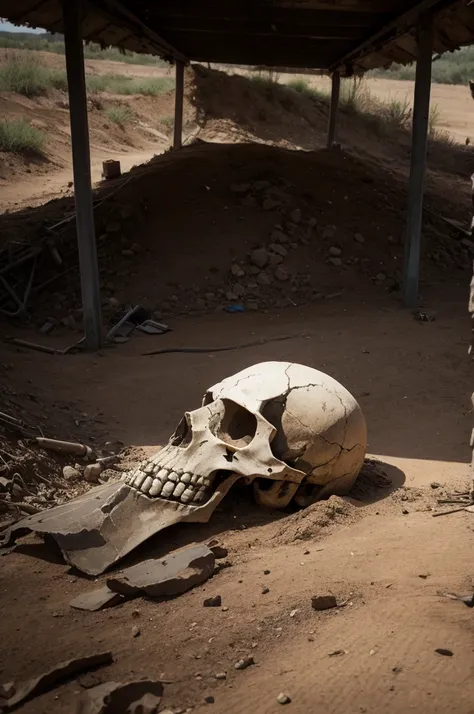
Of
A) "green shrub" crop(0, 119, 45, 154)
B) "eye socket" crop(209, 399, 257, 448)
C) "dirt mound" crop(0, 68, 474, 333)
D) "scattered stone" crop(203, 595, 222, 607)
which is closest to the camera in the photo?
"scattered stone" crop(203, 595, 222, 607)

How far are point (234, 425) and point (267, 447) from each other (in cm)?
43

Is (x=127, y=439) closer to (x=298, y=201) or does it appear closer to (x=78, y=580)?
(x=78, y=580)

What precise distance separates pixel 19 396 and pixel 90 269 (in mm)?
2464

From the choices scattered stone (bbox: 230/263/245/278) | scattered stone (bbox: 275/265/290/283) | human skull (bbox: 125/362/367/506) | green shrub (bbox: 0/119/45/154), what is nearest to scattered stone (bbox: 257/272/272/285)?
scattered stone (bbox: 275/265/290/283)

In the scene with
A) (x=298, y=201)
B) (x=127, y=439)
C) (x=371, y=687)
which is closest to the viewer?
(x=371, y=687)

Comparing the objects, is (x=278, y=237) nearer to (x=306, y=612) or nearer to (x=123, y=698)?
(x=306, y=612)

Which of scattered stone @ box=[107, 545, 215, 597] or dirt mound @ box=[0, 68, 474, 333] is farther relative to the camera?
dirt mound @ box=[0, 68, 474, 333]

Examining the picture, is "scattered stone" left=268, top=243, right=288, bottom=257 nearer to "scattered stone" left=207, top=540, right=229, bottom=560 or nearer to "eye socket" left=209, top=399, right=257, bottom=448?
"eye socket" left=209, top=399, right=257, bottom=448

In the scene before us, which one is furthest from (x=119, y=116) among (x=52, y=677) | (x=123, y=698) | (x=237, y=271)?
(x=123, y=698)

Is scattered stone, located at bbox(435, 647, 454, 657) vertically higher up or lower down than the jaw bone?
higher up

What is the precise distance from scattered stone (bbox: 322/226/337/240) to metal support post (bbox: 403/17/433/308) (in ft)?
5.68

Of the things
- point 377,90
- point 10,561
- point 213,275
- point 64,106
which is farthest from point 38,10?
point 377,90

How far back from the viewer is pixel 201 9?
9.07 metres

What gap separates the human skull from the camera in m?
4.12
